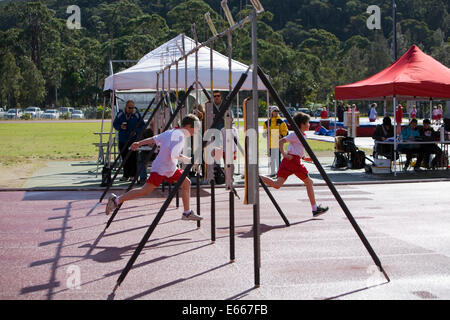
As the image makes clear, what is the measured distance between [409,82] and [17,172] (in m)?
11.1

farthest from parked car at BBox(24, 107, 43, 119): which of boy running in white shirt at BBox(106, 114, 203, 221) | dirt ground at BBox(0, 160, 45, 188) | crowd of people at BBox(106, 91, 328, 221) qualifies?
boy running in white shirt at BBox(106, 114, 203, 221)

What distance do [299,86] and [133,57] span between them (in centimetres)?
2679

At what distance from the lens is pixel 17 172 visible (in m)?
18.0

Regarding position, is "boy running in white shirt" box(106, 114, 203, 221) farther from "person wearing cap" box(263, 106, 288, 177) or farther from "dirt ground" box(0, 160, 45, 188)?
"person wearing cap" box(263, 106, 288, 177)

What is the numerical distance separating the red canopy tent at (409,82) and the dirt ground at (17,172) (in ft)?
30.1

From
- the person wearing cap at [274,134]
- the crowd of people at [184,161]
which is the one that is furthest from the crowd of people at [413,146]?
the crowd of people at [184,161]

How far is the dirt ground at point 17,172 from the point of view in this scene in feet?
50.3

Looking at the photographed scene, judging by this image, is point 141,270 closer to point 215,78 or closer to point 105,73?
point 215,78

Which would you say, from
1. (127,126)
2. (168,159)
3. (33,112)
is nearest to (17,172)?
(127,126)

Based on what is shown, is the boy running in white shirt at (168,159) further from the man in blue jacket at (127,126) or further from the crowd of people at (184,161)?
the man in blue jacket at (127,126)

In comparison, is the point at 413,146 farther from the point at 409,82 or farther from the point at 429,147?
the point at 409,82
